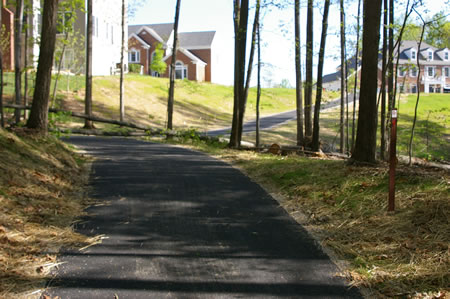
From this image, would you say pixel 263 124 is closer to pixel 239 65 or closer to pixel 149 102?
pixel 149 102

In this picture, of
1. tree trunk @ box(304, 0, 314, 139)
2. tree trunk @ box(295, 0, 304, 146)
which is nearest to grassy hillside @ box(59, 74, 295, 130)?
tree trunk @ box(295, 0, 304, 146)

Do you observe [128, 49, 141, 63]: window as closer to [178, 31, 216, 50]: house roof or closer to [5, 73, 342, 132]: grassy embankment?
[178, 31, 216, 50]: house roof

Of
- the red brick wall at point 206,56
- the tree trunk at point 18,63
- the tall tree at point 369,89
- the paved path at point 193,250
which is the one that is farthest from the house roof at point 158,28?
the paved path at point 193,250

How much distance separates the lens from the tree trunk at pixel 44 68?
12.4 meters

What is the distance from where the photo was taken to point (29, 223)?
6.43 m

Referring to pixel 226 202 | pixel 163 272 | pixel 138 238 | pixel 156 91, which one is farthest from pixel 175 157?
pixel 156 91

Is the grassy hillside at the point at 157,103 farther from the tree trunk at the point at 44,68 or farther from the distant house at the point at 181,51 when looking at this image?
the tree trunk at the point at 44,68

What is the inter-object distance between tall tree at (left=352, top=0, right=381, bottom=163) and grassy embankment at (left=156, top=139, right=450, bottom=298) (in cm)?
45

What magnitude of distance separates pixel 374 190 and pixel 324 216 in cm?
125

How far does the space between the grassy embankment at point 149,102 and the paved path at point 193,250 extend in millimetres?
24090

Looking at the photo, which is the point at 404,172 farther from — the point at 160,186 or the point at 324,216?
the point at 160,186

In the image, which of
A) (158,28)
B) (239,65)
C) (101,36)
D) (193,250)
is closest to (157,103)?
(101,36)

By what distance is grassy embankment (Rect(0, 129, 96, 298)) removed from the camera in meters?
4.92

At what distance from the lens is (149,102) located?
158ft
